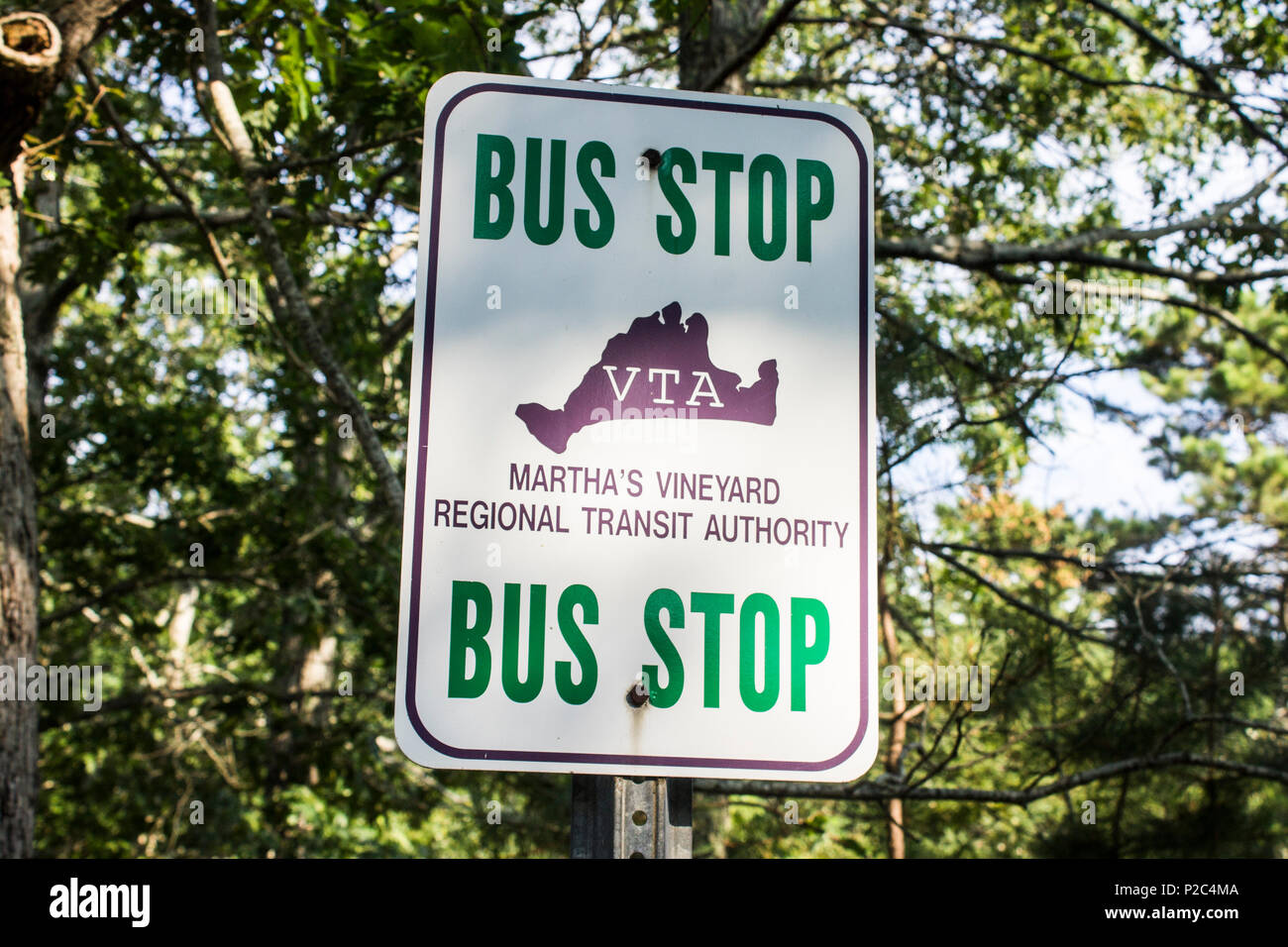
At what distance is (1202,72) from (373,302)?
247 inches

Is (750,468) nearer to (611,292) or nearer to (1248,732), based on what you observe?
(611,292)

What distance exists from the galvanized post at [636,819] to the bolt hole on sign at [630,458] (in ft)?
0.25

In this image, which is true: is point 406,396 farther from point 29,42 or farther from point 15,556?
point 29,42

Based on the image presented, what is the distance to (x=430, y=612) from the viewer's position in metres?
1.33

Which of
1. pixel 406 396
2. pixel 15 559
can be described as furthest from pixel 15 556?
pixel 406 396

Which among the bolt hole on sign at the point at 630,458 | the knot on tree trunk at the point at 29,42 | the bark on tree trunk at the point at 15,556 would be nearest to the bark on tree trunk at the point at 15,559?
the bark on tree trunk at the point at 15,556

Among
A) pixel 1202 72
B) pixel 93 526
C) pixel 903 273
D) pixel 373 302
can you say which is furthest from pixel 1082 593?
pixel 93 526

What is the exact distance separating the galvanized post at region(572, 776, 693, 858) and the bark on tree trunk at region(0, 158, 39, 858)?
3.75m

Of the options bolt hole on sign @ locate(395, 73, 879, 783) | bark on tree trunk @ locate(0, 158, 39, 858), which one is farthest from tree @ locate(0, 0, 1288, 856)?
bolt hole on sign @ locate(395, 73, 879, 783)

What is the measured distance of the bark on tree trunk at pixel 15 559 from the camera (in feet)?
14.5

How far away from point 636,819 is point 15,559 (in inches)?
163

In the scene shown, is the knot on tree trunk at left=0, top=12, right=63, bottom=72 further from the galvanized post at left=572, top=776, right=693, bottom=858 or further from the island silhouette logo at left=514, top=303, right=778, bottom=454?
the galvanized post at left=572, top=776, right=693, bottom=858

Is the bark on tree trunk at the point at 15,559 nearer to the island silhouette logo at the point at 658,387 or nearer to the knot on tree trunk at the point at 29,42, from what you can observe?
the knot on tree trunk at the point at 29,42

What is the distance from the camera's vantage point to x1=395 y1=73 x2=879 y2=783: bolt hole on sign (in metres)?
1.34
